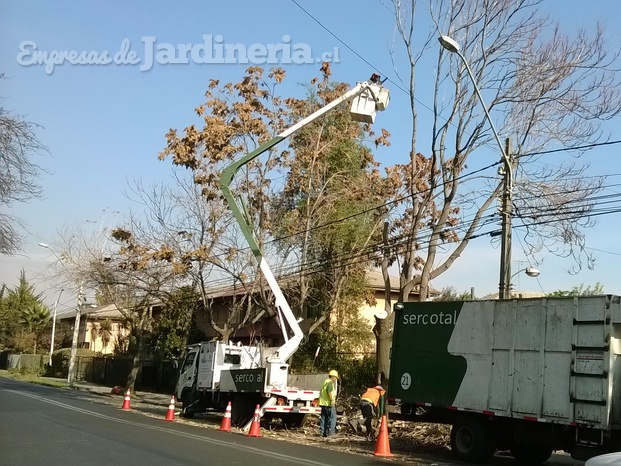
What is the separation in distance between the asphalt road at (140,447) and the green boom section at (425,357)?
4.57ft

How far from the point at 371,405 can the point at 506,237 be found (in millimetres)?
5423

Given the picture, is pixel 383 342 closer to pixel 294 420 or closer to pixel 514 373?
pixel 294 420

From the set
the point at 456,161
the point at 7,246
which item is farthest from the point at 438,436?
the point at 7,246

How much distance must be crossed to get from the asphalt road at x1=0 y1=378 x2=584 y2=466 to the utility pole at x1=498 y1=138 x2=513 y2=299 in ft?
12.9

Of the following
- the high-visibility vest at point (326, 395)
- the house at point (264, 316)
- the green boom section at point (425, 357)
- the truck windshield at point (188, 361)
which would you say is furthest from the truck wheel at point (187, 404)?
the green boom section at point (425, 357)

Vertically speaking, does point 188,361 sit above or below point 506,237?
below

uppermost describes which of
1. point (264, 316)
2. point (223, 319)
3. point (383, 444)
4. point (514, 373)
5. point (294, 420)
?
point (264, 316)

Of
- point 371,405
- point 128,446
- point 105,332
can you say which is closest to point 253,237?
point 371,405

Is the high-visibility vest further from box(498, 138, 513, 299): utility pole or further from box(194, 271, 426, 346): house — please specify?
box(194, 271, 426, 346): house

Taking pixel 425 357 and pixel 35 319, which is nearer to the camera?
pixel 425 357

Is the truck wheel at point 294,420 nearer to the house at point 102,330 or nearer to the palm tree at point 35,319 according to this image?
the house at point 102,330

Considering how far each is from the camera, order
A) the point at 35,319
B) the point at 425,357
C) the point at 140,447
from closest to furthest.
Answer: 1. the point at 140,447
2. the point at 425,357
3. the point at 35,319

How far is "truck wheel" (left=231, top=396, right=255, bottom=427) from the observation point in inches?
839

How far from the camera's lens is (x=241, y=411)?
21562 millimetres
